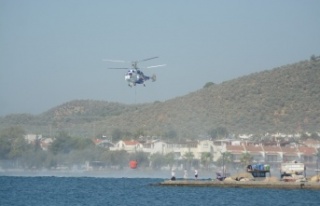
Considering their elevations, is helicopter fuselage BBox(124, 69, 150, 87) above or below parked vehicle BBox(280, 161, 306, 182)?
above

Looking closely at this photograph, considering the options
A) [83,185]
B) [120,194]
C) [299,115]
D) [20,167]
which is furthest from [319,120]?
[120,194]

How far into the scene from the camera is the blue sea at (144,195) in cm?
8488

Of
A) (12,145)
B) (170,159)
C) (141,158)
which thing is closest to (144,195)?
(170,159)

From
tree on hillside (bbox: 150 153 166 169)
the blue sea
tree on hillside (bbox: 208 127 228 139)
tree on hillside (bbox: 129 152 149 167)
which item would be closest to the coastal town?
tree on hillside (bbox: 129 152 149 167)

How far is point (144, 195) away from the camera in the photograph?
94062mm

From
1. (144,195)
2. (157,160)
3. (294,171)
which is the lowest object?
(144,195)

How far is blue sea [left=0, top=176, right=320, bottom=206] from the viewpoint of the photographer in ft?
278

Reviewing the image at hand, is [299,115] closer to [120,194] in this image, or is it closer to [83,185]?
[83,185]

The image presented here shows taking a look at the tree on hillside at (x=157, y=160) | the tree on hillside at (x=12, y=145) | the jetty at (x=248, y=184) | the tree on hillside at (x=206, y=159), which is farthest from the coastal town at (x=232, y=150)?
the jetty at (x=248, y=184)

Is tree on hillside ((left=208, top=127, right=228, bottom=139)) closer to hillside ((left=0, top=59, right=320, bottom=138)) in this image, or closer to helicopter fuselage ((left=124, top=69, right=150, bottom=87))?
hillside ((left=0, top=59, right=320, bottom=138))

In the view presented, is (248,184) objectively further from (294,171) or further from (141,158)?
(141,158)

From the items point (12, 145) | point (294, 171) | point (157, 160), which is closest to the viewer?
point (294, 171)

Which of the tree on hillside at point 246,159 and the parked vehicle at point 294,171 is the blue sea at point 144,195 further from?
the tree on hillside at point 246,159

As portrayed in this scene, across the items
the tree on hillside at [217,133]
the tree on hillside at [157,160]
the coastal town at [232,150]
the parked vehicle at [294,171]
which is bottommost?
the parked vehicle at [294,171]
